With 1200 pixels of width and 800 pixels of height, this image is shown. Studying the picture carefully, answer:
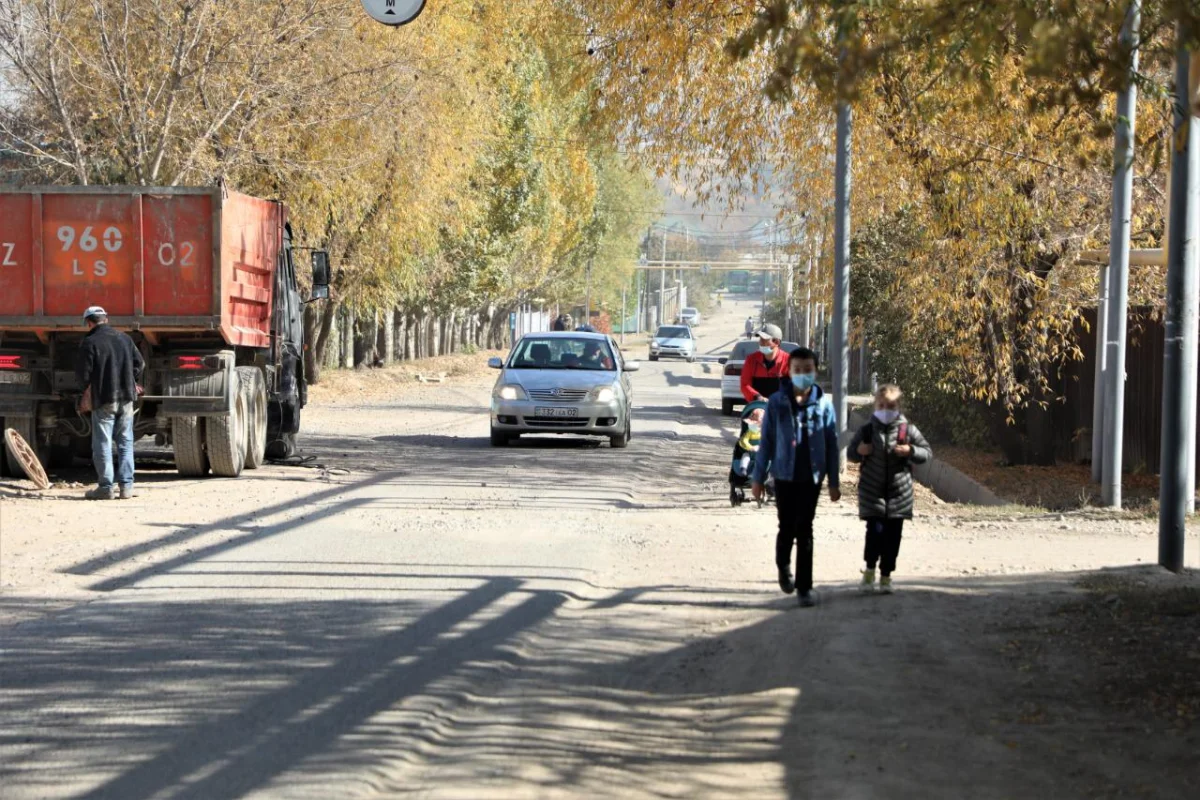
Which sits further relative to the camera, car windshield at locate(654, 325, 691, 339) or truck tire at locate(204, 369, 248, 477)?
car windshield at locate(654, 325, 691, 339)

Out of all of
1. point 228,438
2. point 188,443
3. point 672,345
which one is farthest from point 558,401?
point 672,345

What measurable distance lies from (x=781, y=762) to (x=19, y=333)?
11.7 meters

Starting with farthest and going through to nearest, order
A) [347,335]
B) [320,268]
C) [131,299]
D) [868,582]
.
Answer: [347,335] < [320,268] < [131,299] < [868,582]

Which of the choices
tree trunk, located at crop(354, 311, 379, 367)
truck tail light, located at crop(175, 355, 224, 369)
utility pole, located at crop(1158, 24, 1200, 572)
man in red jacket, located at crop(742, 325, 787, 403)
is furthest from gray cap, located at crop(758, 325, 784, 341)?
tree trunk, located at crop(354, 311, 379, 367)

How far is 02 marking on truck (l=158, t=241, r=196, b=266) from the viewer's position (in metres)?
15.1

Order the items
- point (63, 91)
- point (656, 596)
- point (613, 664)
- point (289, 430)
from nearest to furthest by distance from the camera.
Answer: point (613, 664), point (656, 596), point (289, 430), point (63, 91)

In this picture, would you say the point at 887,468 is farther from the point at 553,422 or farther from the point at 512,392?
the point at 512,392

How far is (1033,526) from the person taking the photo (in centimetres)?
1294

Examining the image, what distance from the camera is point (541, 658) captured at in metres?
7.67

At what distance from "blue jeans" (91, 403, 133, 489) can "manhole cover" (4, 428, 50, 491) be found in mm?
974

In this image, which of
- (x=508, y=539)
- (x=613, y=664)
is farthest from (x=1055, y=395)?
(x=613, y=664)

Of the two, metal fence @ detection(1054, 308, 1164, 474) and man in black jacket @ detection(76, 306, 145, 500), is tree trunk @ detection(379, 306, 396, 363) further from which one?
man in black jacket @ detection(76, 306, 145, 500)

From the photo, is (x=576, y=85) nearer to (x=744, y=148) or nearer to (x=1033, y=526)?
(x=744, y=148)

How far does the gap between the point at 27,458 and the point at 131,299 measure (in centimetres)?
186
